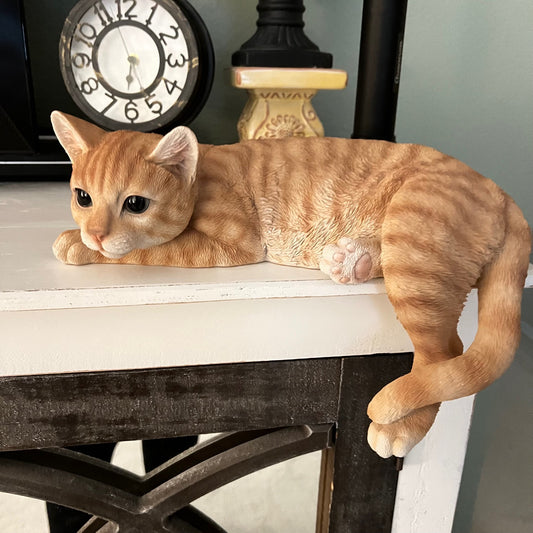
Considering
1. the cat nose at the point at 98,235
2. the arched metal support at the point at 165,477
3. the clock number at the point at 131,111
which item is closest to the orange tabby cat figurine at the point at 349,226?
the cat nose at the point at 98,235

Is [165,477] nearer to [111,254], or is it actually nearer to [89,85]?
[111,254]

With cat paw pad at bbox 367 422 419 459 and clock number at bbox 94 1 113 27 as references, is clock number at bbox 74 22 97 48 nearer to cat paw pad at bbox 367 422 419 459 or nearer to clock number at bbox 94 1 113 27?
clock number at bbox 94 1 113 27

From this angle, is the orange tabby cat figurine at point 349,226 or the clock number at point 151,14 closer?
the orange tabby cat figurine at point 349,226

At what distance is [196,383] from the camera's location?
19.6 inches

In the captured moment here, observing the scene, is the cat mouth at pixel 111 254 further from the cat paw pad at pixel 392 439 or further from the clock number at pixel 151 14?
the clock number at pixel 151 14

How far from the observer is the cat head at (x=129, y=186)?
0.45 m

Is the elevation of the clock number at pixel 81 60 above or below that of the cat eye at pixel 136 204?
above

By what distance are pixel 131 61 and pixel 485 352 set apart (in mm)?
567

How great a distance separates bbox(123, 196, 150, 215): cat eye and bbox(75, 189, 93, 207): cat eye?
4 cm

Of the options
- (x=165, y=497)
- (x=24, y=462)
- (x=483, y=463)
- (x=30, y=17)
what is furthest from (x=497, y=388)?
(x=30, y=17)

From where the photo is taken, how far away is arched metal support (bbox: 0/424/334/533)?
20.7 inches

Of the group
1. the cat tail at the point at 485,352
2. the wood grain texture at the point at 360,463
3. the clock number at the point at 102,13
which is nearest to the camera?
the cat tail at the point at 485,352

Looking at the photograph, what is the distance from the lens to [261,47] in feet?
2.35

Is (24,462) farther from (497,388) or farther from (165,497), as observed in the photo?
(497,388)
